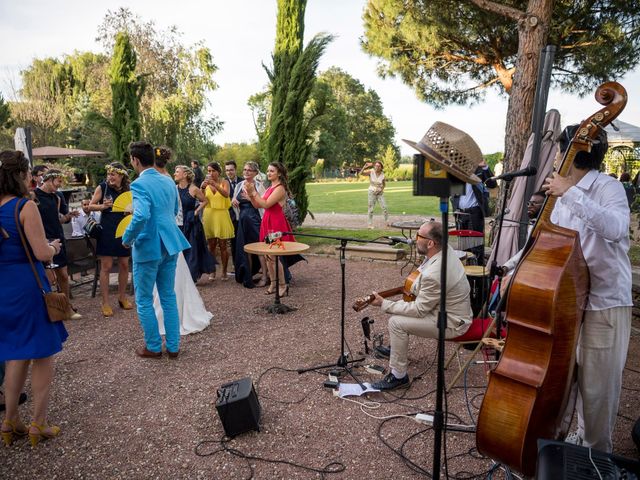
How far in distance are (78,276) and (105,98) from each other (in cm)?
2878

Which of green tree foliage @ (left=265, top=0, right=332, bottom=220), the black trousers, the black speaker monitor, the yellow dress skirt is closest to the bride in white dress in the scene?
the yellow dress skirt

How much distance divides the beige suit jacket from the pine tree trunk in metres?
4.55

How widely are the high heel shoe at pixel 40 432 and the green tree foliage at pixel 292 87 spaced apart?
848 centimetres

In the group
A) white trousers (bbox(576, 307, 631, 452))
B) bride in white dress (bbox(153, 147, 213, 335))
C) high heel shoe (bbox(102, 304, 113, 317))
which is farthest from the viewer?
high heel shoe (bbox(102, 304, 113, 317))

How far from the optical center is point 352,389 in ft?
12.4

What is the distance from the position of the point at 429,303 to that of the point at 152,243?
2.59 meters

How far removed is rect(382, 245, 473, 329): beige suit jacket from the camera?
3.56 m

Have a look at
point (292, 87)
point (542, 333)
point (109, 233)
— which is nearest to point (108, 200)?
point (109, 233)

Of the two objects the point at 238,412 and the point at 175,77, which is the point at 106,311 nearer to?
the point at 238,412

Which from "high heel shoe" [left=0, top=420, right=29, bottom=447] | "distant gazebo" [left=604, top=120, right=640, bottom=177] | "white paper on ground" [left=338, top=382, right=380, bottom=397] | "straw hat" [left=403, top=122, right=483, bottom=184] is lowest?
"white paper on ground" [left=338, top=382, right=380, bottom=397]

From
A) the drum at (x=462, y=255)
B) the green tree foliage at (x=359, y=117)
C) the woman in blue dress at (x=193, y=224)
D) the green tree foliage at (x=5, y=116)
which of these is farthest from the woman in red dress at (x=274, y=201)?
the green tree foliage at (x=359, y=117)

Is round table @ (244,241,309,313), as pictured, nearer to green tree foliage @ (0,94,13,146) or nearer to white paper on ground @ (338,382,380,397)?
white paper on ground @ (338,382,380,397)

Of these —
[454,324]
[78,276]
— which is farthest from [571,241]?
[78,276]

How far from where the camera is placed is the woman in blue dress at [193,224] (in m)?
6.92
